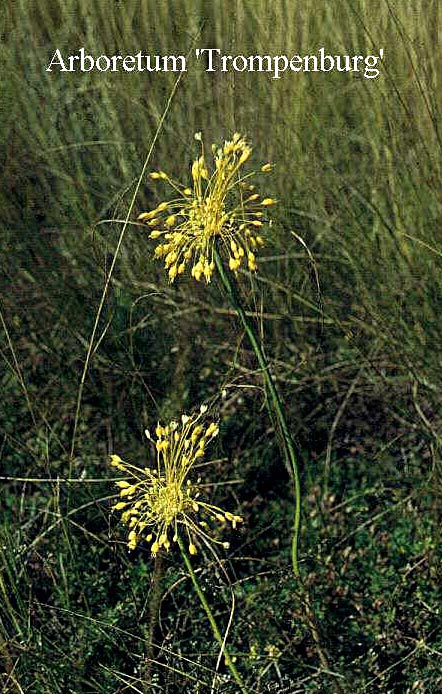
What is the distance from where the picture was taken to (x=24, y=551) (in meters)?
1.34

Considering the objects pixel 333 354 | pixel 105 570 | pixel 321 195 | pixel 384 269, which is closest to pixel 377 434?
pixel 333 354

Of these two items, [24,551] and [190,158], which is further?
[190,158]

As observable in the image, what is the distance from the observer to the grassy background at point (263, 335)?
55.0 inches

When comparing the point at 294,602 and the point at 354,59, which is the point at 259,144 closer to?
the point at 354,59

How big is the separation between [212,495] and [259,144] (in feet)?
2.39

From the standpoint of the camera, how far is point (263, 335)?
1539mm

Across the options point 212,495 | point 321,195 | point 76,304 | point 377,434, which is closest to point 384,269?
point 321,195

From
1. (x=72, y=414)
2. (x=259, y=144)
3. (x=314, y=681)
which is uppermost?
(x=259, y=144)

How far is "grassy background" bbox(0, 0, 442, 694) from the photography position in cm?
140

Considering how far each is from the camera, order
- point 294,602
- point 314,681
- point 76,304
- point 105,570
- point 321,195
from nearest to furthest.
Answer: point 314,681
point 294,602
point 105,570
point 321,195
point 76,304

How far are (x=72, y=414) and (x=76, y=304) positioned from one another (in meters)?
0.20

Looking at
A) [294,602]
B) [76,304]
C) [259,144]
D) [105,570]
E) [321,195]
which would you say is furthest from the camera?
[259,144]

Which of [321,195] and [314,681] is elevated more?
[321,195]

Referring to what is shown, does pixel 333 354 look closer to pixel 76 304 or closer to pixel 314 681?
pixel 76 304
